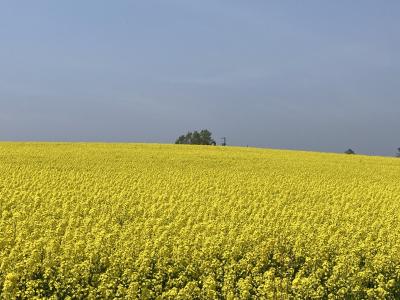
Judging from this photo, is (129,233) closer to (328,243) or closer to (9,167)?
(328,243)

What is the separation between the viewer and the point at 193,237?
447 inches

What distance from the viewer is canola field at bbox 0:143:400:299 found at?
8633 mm

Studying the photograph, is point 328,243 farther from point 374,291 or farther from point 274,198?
point 274,198

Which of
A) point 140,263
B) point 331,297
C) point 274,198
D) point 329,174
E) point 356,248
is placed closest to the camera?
point 331,297

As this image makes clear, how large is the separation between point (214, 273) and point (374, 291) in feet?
9.30

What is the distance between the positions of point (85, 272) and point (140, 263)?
103cm

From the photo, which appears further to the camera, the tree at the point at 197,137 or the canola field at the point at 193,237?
the tree at the point at 197,137

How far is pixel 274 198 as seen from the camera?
18859 millimetres

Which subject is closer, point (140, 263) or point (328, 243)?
point (140, 263)

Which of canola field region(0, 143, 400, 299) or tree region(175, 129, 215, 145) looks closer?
canola field region(0, 143, 400, 299)

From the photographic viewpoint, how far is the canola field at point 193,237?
863 centimetres

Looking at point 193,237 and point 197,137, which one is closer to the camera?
point 193,237

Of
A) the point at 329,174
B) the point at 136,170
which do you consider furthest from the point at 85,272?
the point at 329,174

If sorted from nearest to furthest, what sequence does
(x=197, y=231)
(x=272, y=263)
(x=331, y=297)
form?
(x=331, y=297) → (x=272, y=263) → (x=197, y=231)
